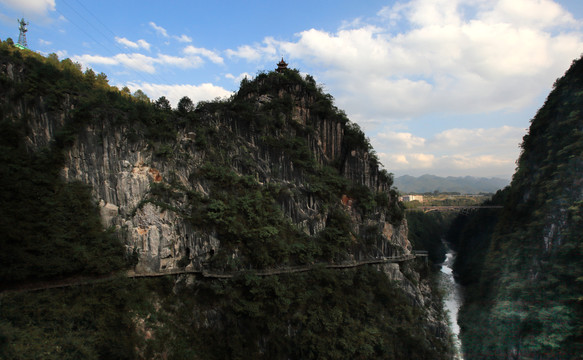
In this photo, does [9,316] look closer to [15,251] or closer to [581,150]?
[15,251]

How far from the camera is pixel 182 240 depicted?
720 inches

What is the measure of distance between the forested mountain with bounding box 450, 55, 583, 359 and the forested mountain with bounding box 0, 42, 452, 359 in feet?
13.8

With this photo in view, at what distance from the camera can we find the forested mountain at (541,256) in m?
16.0

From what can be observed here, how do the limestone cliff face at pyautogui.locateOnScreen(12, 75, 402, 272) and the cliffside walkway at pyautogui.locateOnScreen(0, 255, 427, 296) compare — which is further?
the limestone cliff face at pyautogui.locateOnScreen(12, 75, 402, 272)

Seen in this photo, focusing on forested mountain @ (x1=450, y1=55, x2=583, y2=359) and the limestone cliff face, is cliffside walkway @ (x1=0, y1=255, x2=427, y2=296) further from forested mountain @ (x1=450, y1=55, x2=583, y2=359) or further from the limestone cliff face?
forested mountain @ (x1=450, y1=55, x2=583, y2=359)

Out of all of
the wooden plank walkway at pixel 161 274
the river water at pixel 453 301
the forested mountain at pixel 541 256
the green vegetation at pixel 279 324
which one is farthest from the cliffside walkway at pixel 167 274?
the river water at pixel 453 301

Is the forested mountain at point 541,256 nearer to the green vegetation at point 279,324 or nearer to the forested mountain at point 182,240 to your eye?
the forested mountain at point 182,240

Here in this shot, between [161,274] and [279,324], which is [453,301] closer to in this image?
[279,324]

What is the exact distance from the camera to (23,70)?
16906mm

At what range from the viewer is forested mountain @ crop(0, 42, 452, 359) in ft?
47.2

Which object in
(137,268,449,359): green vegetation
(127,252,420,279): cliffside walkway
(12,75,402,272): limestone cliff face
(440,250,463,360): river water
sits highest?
(12,75,402,272): limestone cliff face

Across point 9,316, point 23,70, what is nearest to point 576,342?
point 9,316

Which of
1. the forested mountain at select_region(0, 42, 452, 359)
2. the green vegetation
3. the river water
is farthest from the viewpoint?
the river water

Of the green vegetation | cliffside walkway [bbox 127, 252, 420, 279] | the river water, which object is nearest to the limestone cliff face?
cliffside walkway [bbox 127, 252, 420, 279]
